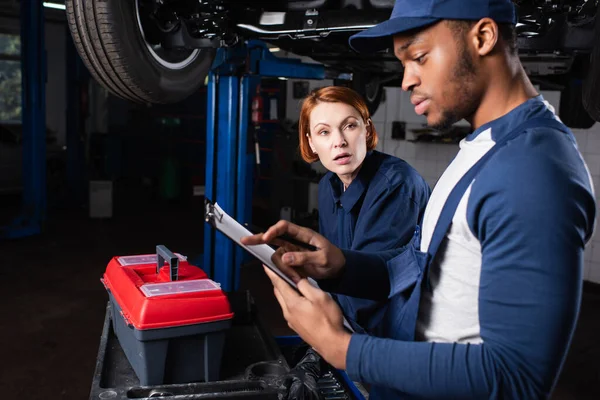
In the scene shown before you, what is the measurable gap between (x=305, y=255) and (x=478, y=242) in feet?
1.07

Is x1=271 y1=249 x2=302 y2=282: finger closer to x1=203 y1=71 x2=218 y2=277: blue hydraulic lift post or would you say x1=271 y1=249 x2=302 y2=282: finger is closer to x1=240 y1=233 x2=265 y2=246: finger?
x1=240 y1=233 x2=265 y2=246: finger

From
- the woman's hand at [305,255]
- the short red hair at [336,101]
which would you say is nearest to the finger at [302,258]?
the woman's hand at [305,255]

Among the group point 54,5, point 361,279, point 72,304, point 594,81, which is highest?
point 54,5

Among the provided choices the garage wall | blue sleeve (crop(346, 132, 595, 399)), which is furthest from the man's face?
the garage wall

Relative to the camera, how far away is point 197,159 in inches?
326

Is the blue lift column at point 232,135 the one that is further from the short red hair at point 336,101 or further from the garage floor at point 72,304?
the short red hair at point 336,101

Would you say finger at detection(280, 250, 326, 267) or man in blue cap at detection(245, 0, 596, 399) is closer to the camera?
man in blue cap at detection(245, 0, 596, 399)

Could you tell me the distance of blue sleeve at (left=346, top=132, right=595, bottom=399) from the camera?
2.08 feet

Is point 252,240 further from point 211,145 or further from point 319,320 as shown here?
point 211,145

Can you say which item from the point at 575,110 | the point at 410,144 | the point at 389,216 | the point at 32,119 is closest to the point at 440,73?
the point at 389,216

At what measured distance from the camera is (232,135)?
122 inches

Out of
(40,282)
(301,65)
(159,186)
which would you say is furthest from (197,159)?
(301,65)

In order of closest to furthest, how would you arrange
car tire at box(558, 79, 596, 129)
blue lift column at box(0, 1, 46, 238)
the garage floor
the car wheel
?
the car wheel → the garage floor → car tire at box(558, 79, 596, 129) → blue lift column at box(0, 1, 46, 238)

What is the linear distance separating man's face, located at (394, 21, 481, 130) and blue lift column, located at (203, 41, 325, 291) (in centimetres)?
227
